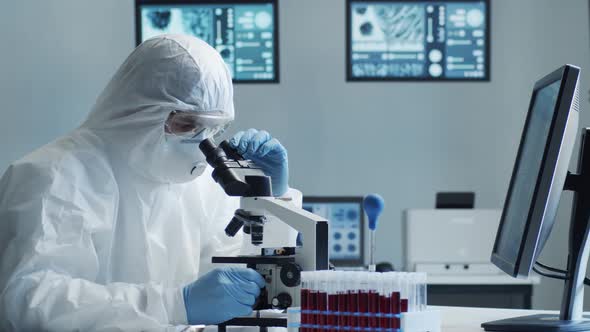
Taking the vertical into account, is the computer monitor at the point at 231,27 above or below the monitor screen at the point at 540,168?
above

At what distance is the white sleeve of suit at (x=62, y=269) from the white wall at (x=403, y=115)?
2.36 m

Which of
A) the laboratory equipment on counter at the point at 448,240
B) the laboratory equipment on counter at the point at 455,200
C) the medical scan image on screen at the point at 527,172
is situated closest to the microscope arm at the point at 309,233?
the medical scan image on screen at the point at 527,172

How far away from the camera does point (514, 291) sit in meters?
3.22

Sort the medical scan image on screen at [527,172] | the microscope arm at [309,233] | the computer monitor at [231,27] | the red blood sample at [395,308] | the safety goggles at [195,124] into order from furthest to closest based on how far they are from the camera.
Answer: the computer monitor at [231,27]
the safety goggles at [195,124]
the medical scan image on screen at [527,172]
the microscope arm at [309,233]
the red blood sample at [395,308]

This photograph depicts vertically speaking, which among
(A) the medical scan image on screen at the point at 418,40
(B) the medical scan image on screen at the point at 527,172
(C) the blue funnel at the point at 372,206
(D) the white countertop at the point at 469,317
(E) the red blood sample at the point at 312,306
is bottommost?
(D) the white countertop at the point at 469,317

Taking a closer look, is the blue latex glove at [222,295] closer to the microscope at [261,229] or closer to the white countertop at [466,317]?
the microscope at [261,229]

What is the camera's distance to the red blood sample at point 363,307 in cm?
114

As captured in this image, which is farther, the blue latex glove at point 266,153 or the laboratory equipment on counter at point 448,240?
the laboratory equipment on counter at point 448,240

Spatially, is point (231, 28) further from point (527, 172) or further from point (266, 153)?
point (527, 172)

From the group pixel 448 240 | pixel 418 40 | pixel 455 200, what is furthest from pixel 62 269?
pixel 418 40

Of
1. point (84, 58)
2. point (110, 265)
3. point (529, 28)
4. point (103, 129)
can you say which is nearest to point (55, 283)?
point (110, 265)

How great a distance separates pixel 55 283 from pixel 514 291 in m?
2.18

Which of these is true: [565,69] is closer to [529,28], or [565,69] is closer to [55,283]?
[55,283]

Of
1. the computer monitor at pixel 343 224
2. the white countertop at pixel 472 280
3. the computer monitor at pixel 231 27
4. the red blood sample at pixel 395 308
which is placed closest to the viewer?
the red blood sample at pixel 395 308
